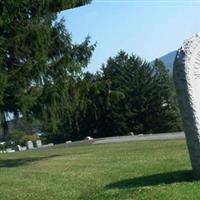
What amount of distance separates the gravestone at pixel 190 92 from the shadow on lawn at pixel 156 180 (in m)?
0.38

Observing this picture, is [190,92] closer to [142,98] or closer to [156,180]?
[156,180]

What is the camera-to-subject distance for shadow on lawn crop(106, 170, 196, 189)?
10.4 metres

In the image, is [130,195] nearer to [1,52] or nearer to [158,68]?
[1,52]

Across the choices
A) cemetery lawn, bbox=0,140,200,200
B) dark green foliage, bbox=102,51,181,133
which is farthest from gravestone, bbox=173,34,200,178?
dark green foliage, bbox=102,51,181,133

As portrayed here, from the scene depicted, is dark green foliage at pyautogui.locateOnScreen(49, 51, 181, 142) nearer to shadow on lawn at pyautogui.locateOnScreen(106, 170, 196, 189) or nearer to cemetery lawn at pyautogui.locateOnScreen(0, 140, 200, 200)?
cemetery lawn at pyautogui.locateOnScreen(0, 140, 200, 200)

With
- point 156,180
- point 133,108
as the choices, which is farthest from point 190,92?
point 133,108

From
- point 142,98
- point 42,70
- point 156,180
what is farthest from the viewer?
point 142,98

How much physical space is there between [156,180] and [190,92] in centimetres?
162

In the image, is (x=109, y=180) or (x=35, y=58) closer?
(x=109, y=180)

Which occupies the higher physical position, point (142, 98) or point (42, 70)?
point (142, 98)

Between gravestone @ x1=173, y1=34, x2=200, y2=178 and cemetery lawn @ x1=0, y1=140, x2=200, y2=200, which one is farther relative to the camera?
gravestone @ x1=173, y1=34, x2=200, y2=178

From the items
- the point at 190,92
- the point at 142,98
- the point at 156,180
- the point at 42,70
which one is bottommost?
the point at 156,180

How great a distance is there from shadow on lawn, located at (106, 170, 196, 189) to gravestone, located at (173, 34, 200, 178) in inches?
15.0

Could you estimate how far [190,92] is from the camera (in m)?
10.3
